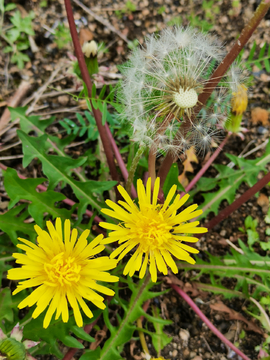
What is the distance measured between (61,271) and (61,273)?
16mm

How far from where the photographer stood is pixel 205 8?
3178 millimetres

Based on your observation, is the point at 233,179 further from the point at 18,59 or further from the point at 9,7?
the point at 9,7

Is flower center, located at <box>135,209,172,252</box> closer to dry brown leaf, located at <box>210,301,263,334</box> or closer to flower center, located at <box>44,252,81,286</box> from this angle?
flower center, located at <box>44,252,81,286</box>

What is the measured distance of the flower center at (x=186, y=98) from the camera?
1.57 metres

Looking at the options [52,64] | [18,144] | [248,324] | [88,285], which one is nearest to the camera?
[88,285]

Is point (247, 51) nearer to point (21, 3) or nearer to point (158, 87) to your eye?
point (158, 87)

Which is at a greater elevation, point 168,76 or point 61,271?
point 168,76

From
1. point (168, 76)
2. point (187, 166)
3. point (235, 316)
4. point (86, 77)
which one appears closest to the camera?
point (168, 76)

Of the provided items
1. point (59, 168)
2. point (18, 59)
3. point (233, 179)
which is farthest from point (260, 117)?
point (18, 59)

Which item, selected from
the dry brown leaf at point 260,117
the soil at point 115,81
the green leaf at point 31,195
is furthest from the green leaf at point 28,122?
the dry brown leaf at point 260,117

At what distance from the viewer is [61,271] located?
4.97 feet

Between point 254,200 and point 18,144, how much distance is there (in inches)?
81.9

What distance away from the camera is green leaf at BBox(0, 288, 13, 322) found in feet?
6.44

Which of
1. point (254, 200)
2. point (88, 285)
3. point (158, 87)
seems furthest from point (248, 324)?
point (158, 87)
